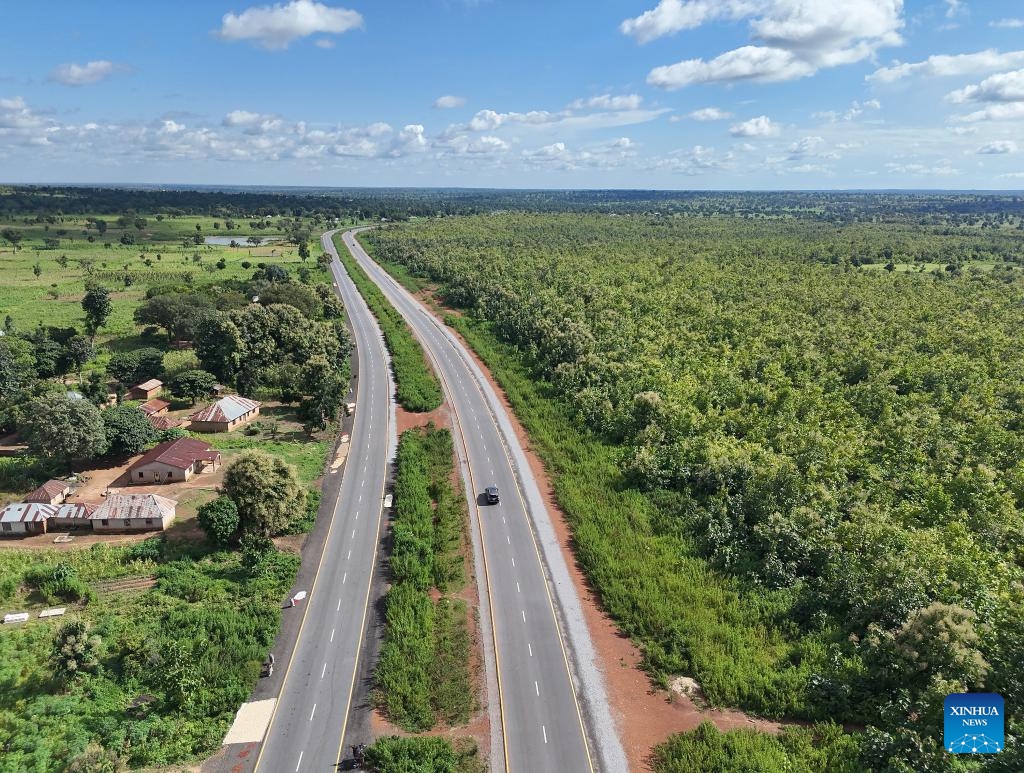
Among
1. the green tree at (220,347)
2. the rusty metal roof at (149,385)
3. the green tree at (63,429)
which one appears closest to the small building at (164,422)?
the green tree at (63,429)

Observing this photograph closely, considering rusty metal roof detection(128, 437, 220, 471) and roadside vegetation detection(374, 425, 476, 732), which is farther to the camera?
rusty metal roof detection(128, 437, 220, 471)

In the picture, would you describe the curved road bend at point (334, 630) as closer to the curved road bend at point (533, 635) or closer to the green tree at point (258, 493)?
the green tree at point (258, 493)

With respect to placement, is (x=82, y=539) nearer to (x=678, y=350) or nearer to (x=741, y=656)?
(x=741, y=656)

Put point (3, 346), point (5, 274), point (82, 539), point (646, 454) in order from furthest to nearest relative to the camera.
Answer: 1. point (5, 274)
2. point (3, 346)
3. point (646, 454)
4. point (82, 539)

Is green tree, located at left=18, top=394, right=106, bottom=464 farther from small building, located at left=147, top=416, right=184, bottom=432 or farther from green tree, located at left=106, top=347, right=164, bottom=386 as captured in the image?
green tree, located at left=106, top=347, right=164, bottom=386

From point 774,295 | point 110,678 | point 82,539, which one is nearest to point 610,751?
point 110,678

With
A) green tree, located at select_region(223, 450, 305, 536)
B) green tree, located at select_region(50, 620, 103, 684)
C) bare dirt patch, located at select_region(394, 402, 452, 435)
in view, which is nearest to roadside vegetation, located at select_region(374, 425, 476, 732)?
green tree, located at select_region(223, 450, 305, 536)
